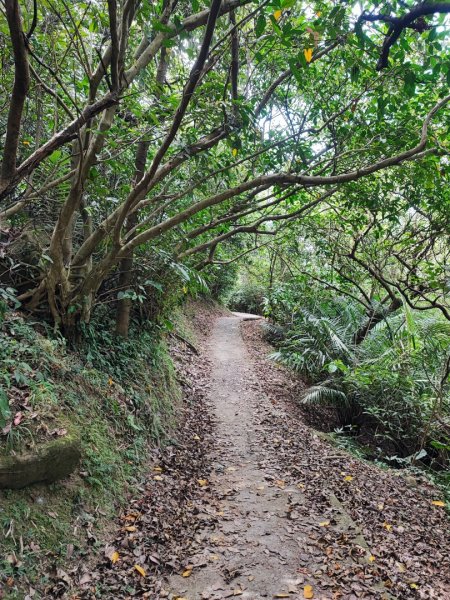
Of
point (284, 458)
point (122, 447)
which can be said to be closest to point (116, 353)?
point (122, 447)

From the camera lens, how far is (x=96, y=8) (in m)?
4.04

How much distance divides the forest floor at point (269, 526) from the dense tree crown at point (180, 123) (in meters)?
2.48

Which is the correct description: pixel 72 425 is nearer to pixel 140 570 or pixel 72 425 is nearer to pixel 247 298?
pixel 140 570

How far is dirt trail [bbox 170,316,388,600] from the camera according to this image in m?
3.20

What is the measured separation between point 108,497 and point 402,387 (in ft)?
18.0

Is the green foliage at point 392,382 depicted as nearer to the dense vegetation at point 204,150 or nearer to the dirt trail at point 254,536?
the dense vegetation at point 204,150

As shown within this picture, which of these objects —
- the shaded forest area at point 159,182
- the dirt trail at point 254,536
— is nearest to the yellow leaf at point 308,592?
the dirt trail at point 254,536

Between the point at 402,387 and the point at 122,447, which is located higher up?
the point at 402,387

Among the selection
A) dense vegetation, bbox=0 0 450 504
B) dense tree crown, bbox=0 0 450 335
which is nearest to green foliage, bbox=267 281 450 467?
dense vegetation, bbox=0 0 450 504

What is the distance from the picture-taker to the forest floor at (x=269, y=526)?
10.6 ft

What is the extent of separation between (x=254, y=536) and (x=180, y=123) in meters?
3.90

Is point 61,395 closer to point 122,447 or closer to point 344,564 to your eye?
point 122,447

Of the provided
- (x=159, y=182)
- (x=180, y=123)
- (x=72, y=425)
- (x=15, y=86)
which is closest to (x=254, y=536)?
(x=72, y=425)

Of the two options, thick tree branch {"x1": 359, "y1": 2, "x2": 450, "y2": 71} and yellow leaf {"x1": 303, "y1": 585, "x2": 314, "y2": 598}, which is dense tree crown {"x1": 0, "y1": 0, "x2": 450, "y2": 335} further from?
yellow leaf {"x1": 303, "y1": 585, "x2": 314, "y2": 598}
